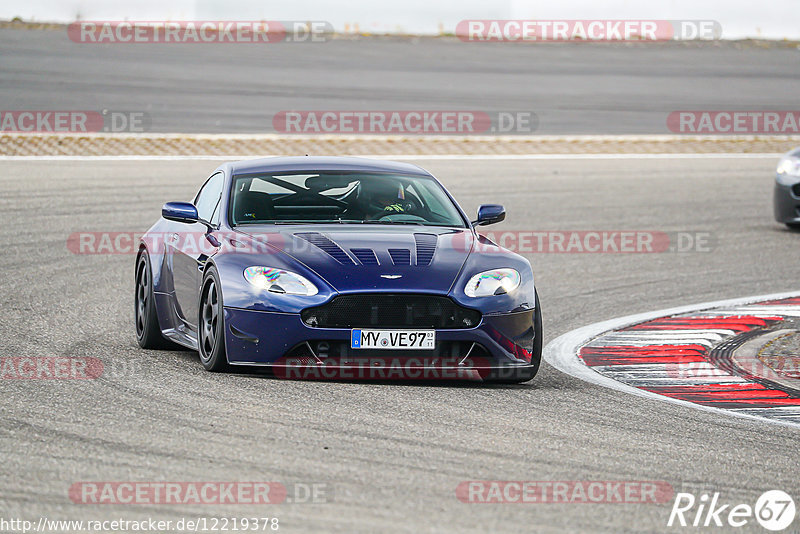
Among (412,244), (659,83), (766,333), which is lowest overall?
(766,333)

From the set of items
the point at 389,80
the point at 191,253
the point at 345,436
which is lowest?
the point at 345,436

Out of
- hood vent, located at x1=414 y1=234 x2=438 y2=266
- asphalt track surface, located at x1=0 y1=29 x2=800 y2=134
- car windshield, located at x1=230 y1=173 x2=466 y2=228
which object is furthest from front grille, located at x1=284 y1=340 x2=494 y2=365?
asphalt track surface, located at x1=0 y1=29 x2=800 y2=134

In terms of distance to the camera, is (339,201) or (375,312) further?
(339,201)

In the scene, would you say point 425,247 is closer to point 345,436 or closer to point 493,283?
point 493,283

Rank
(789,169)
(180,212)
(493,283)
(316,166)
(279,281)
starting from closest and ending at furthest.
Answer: (279,281), (493,283), (180,212), (316,166), (789,169)

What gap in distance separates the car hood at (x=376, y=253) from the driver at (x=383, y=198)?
300 mm

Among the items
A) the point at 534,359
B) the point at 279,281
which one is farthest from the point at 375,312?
the point at 534,359

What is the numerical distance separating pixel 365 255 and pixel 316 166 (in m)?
1.49

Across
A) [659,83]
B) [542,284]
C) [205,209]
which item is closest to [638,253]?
[542,284]

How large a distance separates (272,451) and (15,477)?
3.51 ft

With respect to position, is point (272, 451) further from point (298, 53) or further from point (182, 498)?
point (298, 53)

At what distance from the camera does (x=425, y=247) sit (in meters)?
7.88

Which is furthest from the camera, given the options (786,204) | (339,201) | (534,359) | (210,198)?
(786,204)

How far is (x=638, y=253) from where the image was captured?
596 inches
